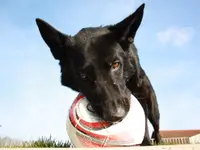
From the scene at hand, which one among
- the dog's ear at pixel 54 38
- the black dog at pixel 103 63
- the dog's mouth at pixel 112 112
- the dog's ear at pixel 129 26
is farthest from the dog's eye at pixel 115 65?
the dog's ear at pixel 54 38

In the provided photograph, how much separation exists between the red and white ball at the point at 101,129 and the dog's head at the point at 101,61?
3.5 inches

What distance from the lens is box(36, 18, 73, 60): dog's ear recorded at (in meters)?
3.86

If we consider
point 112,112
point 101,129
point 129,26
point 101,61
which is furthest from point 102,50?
point 101,129

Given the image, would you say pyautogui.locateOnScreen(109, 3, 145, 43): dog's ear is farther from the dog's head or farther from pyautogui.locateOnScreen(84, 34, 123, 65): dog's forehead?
pyautogui.locateOnScreen(84, 34, 123, 65): dog's forehead

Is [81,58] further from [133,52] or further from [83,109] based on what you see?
[133,52]

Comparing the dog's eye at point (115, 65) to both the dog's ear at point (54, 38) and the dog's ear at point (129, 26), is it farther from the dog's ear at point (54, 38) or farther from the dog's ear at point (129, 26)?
the dog's ear at point (54, 38)

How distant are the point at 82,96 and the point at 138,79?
1193 mm

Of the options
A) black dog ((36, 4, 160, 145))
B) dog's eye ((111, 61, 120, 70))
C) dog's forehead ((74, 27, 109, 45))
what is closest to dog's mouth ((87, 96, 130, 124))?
black dog ((36, 4, 160, 145))

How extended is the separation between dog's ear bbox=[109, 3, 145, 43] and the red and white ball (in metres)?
1.06

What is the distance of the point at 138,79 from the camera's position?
4.35m

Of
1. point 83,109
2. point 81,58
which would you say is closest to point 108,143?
point 83,109

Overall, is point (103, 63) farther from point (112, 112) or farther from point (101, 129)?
point (101, 129)

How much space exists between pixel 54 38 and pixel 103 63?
3.35 feet

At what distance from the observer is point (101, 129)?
305cm
